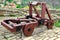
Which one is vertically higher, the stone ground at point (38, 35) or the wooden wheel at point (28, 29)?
the wooden wheel at point (28, 29)

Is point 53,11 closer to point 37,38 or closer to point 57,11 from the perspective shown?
point 57,11

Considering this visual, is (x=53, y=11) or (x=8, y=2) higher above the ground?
(x=8, y=2)

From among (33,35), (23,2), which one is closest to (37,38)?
(33,35)

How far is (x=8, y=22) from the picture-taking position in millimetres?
5512

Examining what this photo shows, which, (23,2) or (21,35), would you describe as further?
(23,2)

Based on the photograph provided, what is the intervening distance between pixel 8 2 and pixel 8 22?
4965 millimetres

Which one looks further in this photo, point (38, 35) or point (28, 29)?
point (38, 35)

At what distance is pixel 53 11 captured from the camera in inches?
375

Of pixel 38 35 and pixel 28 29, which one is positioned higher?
pixel 28 29

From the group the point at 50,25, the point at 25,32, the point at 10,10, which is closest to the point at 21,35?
the point at 25,32

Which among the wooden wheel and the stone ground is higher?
the wooden wheel

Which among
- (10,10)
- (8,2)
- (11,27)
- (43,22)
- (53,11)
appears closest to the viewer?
(11,27)

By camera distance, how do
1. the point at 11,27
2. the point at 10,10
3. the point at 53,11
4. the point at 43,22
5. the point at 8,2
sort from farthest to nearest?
the point at 8,2 → the point at 53,11 → the point at 10,10 → the point at 43,22 → the point at 11,27

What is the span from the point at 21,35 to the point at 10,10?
3.96 meters
